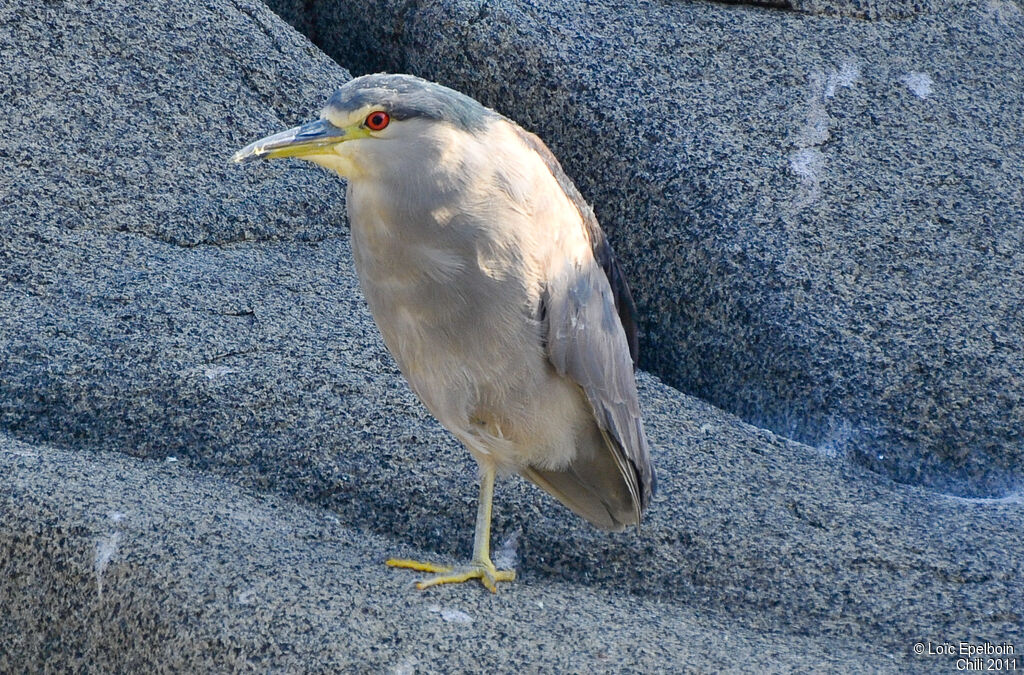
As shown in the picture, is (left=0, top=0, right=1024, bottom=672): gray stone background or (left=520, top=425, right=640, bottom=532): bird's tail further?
(left=520, top=425, right=640, bottom=532): bird's tail

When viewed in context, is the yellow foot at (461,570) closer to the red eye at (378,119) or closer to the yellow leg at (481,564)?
the yellow leg at (481,564)

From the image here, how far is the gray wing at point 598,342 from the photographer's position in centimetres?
225

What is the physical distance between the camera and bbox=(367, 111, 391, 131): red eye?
2.00 metres

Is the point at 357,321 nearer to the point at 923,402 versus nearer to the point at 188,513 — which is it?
the point at 188,513

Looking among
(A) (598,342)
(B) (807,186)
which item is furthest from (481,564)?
(B) (807,186)

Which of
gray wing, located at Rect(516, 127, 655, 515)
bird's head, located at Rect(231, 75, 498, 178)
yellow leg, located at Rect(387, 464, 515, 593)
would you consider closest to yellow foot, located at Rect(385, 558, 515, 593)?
yellow leg, located at Rect(387, 464, 515, 593)

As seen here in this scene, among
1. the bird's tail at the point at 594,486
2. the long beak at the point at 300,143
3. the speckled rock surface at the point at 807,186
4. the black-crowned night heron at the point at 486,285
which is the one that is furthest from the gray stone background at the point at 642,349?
the long beak at the point at 300,143

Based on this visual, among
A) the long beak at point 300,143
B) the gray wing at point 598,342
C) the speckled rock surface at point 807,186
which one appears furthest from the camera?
the speckled rock surface at point 807,186

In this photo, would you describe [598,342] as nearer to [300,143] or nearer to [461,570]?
[461,570]

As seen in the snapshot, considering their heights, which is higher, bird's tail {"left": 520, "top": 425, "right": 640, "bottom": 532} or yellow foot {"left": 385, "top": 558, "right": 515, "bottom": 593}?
bird's tail {"left": 520, "top": 425, "right": 640, "bottom": 532}

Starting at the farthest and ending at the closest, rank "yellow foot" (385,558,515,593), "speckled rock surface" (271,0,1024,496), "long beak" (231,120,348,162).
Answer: "speckled rock surface" (271,0,1024,496) → "yellow foot" (385,558,515,593) → "long beak" (231,120,348,162)

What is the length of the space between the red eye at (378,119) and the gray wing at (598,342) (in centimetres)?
32

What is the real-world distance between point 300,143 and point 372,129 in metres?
0.13

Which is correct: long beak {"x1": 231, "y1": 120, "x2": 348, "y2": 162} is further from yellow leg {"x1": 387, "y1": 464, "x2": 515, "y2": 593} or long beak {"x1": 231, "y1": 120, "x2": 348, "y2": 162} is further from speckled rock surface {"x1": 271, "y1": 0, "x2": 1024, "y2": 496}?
speckled rock surface {"x1": 271, "y1": 0, "x2": 1024, "y2": 496}
